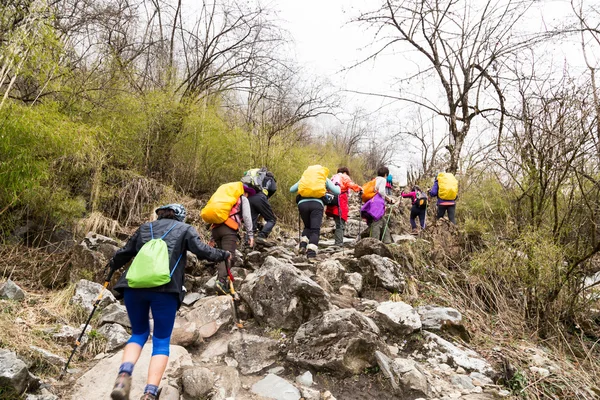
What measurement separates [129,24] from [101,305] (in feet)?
20.0

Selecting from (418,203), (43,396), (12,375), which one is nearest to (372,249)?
(418,203)

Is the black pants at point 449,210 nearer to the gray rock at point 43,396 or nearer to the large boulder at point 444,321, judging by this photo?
the large boulder at point 444,321

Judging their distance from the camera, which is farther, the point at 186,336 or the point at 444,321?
the point at 444,321

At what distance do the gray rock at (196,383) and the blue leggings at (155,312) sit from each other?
368 millimetres

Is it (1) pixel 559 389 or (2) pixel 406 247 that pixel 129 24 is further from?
(1) pixel 559 389

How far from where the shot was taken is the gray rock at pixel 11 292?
4113mm

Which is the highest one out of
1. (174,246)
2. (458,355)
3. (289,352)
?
(174,246)

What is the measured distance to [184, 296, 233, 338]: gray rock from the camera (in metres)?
3.91

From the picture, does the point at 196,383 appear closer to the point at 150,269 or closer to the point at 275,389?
the point at 275,389

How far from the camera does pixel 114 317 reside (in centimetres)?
396

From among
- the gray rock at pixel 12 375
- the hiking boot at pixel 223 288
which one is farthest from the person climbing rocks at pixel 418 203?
the gray rock at pixel 12 375

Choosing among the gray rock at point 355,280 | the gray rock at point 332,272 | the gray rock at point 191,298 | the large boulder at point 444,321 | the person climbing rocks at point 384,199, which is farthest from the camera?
the person climbing rocks at point 384,199

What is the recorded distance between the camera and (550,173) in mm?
4332

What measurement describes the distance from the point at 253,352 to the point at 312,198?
9.83 ft
